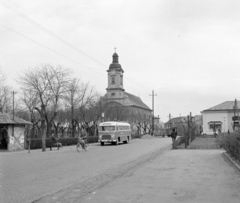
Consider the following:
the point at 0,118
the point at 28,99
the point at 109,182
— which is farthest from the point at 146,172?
the point at 28,99

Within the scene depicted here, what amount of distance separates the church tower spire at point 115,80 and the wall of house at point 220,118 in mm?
33702

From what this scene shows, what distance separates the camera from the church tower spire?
347ft

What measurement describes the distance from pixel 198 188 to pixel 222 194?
891mm

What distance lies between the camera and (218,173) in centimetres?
1210

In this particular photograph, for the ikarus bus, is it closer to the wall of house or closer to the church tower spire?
the wall of house

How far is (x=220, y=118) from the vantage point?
77.3 m

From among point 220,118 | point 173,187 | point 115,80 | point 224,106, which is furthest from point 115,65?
point 173,187

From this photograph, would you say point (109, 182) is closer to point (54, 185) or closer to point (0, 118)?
point (54, 185)

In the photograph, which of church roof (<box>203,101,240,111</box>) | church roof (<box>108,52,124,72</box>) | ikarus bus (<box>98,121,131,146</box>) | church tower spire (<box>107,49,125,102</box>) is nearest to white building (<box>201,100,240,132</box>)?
church roof (<box>203,101,240,111</box>)

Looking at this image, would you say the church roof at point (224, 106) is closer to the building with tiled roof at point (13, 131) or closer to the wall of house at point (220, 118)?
the wall of house at point (220, 118)

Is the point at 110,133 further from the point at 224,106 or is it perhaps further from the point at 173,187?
the point at 224,106

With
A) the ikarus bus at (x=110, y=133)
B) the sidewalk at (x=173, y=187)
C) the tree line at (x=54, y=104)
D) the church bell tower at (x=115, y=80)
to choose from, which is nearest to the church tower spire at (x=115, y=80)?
the church bell tower at (x=115, y=80)

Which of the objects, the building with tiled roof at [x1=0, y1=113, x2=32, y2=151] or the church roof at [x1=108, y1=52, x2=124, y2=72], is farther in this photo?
the church roof at [x1=108, y1=52, x2=124, y2=72]

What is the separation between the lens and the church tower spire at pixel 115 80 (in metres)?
106
